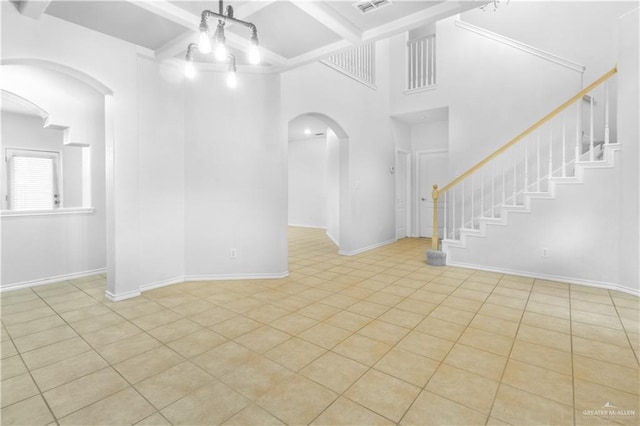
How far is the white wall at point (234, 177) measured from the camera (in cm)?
421

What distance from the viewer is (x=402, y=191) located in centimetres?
786

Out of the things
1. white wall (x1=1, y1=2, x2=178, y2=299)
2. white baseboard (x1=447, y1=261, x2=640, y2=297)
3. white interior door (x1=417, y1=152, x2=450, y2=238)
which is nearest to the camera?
white wall (x1=1, y1=2, x2=178, y2=299)

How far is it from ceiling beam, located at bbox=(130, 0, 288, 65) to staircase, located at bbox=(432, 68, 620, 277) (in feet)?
13.0

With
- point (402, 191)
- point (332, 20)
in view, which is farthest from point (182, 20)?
point (402, 191)

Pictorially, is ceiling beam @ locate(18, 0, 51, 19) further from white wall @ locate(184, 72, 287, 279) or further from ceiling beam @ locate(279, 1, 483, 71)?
ceiling beam @ locate(279, 1, 483, 71)

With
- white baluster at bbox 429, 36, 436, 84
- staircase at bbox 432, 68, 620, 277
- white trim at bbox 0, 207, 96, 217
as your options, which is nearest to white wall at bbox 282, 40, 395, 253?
white baluster at bbox 429, 36, 436, 84

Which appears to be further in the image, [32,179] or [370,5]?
[32,179]

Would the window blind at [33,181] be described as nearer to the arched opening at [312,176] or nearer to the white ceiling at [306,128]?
the white ceiling at [306,128]

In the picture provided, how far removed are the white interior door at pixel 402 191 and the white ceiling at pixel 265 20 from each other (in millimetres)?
4523

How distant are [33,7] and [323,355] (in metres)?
3.84

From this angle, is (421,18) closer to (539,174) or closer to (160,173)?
(160,173)

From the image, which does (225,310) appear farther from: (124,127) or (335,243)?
(335,243)

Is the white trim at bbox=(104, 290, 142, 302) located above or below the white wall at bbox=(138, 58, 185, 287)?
below

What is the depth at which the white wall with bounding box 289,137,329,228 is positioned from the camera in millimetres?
9867
